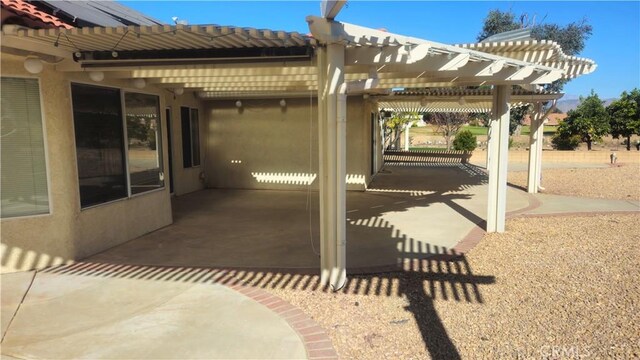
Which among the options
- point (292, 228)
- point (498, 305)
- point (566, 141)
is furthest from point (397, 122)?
point (498, 305)

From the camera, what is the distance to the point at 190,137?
12477mm

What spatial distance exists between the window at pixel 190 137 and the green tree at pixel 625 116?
2437 cm

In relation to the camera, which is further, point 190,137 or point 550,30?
point 550,30

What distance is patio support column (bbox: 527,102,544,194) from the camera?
1187cm

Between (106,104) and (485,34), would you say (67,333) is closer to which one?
(106,104)

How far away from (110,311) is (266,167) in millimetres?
8898

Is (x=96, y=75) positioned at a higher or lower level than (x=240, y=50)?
lower

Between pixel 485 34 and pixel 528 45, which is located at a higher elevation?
pixel 485 34

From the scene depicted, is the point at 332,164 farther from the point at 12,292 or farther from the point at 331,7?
the point at 12,292

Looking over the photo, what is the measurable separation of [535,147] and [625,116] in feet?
57.5

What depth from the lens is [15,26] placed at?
446cm

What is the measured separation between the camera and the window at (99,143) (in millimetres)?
5957

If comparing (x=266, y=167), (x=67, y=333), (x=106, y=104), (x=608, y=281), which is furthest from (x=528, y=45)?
(x=266, y=167)

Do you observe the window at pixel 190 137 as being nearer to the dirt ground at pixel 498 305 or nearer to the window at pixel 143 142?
the window at pixel 143 142
